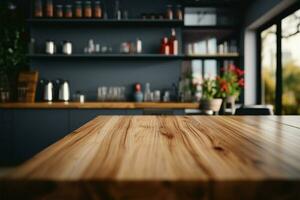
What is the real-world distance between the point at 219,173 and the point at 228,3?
4.47 meters

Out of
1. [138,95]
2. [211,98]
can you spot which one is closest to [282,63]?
[211,98]

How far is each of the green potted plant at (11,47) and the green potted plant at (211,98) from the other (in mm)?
2524

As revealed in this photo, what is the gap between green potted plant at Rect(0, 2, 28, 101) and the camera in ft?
14.1

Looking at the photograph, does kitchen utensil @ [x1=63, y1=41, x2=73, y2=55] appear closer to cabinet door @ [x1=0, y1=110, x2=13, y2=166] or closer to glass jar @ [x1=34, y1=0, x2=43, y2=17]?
glass jar @ [x1=34, y1=0, x2=43, y2=17]

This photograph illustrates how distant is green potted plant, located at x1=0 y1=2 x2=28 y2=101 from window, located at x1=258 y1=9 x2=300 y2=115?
324 centimetres

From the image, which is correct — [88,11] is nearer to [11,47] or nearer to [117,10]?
[117,10]

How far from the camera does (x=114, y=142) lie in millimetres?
959

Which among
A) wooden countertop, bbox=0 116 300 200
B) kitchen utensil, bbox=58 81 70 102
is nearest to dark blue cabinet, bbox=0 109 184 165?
kitchen utensil, bbox=58 81 70 102

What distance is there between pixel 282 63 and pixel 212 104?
1.22 metres

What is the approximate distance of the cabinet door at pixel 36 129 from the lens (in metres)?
3.80

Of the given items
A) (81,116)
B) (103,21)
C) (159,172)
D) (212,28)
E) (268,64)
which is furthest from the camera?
(212,28)

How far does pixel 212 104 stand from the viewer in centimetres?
323

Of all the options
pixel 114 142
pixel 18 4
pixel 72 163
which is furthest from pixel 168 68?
pixel 72 163

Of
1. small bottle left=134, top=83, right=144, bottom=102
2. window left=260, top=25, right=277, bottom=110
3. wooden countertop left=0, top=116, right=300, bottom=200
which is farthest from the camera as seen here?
small bottle left=134, top=83, right=144, bottom=102
